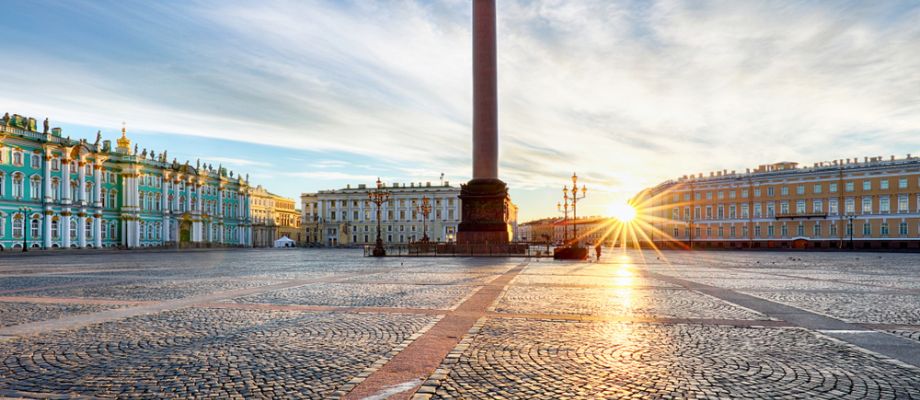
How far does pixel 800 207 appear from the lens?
77.2 meters

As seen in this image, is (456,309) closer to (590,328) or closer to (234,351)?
(590,328)

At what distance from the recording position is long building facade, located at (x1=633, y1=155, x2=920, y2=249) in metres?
69.2

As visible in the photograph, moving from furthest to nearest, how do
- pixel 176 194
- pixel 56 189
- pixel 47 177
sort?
pixel 176 194 < pixel 56 189 < pixel 47 177

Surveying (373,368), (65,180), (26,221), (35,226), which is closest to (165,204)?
(65,180)

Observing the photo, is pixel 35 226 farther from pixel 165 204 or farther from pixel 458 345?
pixel 458 345

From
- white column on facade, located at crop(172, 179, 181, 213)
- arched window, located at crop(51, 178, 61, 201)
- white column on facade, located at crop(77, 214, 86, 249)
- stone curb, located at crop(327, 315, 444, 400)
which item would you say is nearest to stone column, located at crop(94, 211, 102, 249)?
white column on facade, located at crop(77, 214, 86, 249)

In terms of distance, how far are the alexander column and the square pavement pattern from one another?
24392mm

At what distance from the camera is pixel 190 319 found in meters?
9.23

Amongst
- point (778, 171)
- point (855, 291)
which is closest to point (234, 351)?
point (855, 291)

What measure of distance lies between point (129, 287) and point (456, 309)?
978 centimetres

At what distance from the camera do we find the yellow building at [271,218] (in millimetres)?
117000

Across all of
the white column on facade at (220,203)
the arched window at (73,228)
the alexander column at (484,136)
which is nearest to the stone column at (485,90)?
the alexander column at (484,136)

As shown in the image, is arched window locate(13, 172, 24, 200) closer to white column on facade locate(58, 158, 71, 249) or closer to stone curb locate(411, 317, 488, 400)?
white column on facade locate(58, 158, 71, 249)

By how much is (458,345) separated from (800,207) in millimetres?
83810
